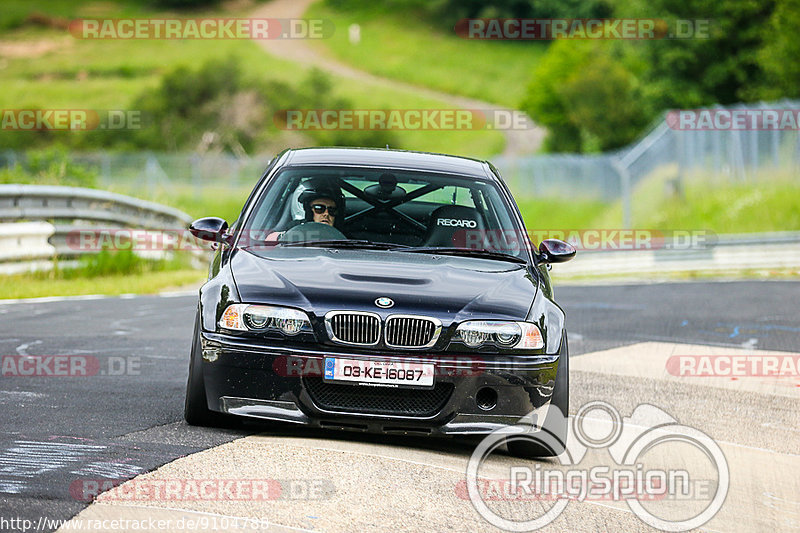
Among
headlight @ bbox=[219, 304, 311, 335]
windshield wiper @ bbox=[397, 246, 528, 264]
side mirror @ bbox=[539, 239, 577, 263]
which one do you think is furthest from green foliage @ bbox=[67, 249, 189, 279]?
headlight @ bbox=[219, 304, 311, 335]

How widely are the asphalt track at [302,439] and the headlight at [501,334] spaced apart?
621 millimetres

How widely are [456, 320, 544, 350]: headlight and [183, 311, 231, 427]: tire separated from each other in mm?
1304

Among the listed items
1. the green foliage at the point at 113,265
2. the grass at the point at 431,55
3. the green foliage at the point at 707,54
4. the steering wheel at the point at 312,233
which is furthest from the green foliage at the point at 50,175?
the grass at the point at 431,55

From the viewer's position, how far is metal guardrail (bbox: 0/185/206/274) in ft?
52.5

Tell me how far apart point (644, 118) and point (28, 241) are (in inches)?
2160

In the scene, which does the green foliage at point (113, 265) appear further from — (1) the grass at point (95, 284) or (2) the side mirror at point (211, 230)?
(2) the side mirror at point (211, 230)

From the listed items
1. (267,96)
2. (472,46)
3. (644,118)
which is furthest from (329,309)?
(472,46)

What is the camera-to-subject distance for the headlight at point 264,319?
640cm

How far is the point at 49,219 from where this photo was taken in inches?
677

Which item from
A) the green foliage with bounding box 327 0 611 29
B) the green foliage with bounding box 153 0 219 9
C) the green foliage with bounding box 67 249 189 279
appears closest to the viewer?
the green foliage with bounding box 67 249 189 279

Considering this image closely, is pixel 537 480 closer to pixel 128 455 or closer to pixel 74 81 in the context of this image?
pixel 128 455

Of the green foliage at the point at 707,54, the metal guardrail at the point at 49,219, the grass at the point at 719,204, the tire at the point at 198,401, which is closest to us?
the tire at the point at 198,401

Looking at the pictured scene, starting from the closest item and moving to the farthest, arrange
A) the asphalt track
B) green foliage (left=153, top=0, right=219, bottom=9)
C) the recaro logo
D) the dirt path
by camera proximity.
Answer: the asphalt track < the recaro logo < the dirt path < green foliage (left=153, top=0, right=219, bottom=9)

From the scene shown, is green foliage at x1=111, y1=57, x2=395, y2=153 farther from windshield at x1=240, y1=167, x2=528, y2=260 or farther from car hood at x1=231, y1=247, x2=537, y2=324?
car hood at x1=231, y1=247, x2=537, y2=324
